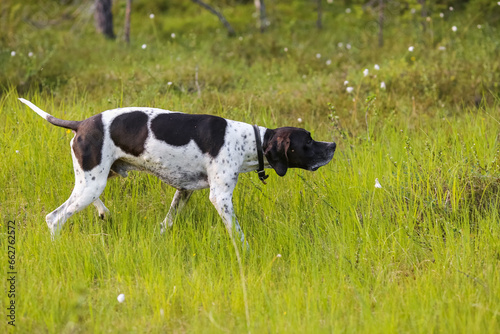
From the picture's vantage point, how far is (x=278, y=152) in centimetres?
456

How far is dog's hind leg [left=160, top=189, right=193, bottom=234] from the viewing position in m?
4.91

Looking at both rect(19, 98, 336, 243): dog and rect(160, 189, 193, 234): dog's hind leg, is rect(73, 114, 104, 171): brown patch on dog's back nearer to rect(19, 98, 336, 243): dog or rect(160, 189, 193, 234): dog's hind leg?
rect(19, 98, 336, 243): dog

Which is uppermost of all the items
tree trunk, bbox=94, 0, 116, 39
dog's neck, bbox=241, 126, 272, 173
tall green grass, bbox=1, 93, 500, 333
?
tree trunk, bbox=94, 0, 116, 39

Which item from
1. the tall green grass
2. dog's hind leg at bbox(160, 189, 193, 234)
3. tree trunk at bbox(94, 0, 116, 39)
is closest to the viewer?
the tall green grass

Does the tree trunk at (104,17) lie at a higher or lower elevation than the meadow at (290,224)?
higher

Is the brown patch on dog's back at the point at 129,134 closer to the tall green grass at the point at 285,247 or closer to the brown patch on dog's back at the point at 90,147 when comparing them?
the brown patch on dog's back at the point at 90,147

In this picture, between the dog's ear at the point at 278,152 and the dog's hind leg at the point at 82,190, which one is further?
the dog's ear at the point at 278,152

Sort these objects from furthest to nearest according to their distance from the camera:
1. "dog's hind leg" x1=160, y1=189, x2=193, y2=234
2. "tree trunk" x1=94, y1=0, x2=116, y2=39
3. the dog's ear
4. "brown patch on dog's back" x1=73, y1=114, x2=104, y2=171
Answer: "tree trunk" x1=94, y1=0, x2=116, y2=39
"dog's hind leg" x1=160, y1=189, x2=193, y2=234
the dog's ear
"brown patch on dog's back" x1=73, y1=114, x2=104, y2=171

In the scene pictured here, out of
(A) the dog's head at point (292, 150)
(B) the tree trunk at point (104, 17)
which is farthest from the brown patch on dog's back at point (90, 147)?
(B) the tree trunk at point (104, 17)

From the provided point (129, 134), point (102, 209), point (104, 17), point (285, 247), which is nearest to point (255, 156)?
point (285, 247)

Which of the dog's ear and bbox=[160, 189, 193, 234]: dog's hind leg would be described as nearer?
the dog's ear

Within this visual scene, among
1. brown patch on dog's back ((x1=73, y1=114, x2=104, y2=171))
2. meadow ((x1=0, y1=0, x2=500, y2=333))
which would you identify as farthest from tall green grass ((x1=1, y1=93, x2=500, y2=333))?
brown patch on dog's back ((x1=73, y1=114, x2=104, y2=171))

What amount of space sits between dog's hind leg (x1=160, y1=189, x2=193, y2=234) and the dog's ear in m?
0.80

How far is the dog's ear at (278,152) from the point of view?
4551mm
